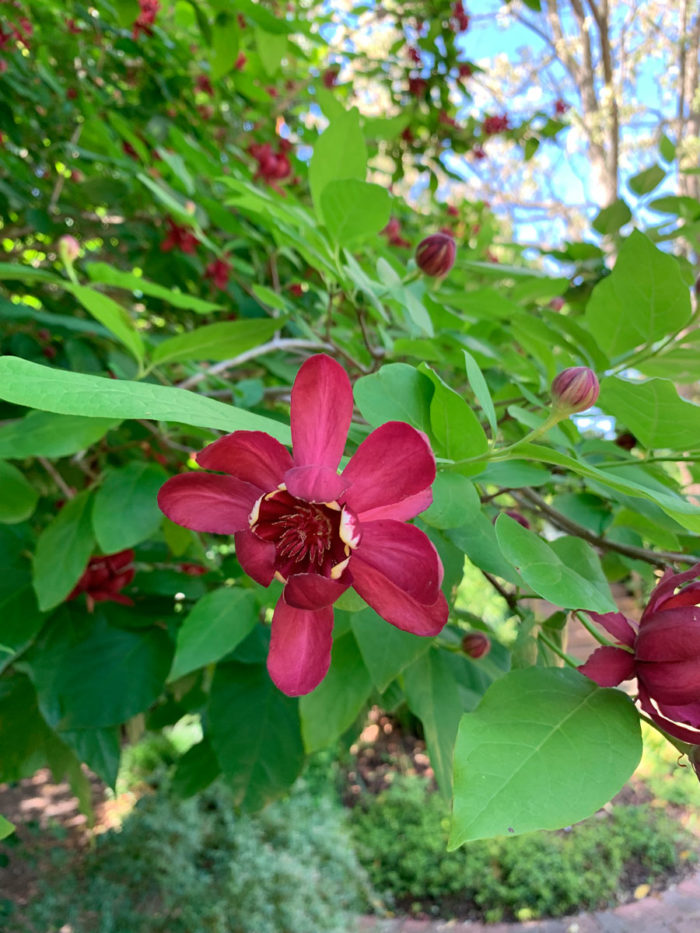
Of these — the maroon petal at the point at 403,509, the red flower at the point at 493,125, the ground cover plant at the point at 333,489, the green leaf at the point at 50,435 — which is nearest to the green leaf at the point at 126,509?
the ground cover plant at the point at 333,489

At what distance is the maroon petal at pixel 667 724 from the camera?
1.24 ft

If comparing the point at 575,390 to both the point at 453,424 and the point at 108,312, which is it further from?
the point at 108,312

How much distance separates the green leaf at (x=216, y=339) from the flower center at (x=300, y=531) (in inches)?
14.7

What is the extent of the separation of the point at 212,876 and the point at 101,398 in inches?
131

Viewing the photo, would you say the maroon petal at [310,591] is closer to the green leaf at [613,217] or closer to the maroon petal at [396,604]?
the maroon petal at [396,604]

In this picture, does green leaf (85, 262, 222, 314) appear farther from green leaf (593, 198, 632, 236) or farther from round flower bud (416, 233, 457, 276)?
green leaf (593, 198, 632, 236)

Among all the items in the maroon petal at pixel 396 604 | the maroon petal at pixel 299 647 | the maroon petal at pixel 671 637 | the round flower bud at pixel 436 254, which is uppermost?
the round flower bud at pixel 436 254

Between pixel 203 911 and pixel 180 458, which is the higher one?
pixel 180 458

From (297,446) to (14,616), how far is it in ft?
2.06

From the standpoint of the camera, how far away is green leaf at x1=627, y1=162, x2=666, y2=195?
1227 mm

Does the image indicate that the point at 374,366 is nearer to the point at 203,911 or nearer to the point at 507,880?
the point at 203,911

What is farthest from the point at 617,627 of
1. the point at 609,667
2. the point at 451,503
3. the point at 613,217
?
the point at 613,217

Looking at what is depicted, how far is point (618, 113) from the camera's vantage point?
501 centimetres

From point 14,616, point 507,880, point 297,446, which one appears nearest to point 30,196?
point 14,616
